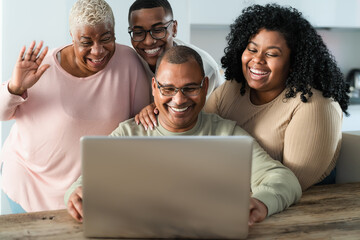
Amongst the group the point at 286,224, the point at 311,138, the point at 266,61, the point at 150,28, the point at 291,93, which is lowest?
the point at 286,224

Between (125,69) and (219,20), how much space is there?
223 cm

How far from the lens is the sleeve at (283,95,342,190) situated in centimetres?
160

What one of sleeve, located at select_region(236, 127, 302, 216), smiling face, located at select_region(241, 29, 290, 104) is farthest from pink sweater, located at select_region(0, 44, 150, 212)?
sleeve, located at select_region(236, 127, 302, 216)

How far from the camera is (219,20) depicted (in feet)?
12.7

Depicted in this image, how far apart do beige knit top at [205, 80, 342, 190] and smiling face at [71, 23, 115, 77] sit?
61 centimetres

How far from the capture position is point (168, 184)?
3.32 ft

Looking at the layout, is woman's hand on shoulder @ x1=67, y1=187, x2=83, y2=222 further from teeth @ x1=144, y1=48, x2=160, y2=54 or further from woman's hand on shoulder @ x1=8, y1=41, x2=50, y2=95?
teeth @ x1=144, y1=48, x2=160, y2=54

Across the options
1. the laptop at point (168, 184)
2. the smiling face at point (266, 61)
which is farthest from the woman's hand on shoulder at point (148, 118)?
the laptop at point (168, 184)

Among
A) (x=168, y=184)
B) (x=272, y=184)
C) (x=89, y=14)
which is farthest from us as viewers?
(x=89, y=14)

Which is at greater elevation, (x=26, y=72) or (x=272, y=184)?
(x=26, y=72)

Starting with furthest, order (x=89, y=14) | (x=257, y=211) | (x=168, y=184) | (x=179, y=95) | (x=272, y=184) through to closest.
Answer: (x=89, y=14), (x=179, y=95), (x=272, y=184), (x=257, y=211), (x=168, y=184)

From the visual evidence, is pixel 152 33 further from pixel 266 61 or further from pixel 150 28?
pixel 266 61

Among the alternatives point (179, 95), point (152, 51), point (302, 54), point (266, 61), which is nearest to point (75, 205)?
point (179, 95)

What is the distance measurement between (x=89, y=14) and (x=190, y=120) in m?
0.52
